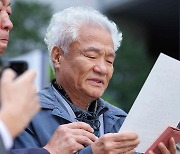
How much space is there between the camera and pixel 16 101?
906 millimetres

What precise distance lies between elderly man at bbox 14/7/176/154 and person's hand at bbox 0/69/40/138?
23.1 inches

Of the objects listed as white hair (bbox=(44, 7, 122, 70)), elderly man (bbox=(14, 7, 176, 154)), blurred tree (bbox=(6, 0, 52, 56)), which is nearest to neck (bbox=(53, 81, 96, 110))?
elderly man (bbox=(14, 7, 176, 154))

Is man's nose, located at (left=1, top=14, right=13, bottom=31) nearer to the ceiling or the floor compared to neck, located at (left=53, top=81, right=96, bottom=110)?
nearer to the ceiling

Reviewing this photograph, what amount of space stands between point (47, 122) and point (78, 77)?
18 cm

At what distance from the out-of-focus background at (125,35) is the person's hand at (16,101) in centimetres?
605

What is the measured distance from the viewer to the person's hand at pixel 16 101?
0.90 meters

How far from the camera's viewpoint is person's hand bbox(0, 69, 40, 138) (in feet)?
2.95

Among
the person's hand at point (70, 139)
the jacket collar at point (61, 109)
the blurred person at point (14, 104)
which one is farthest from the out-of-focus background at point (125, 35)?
the blurred person at point (14, 104)

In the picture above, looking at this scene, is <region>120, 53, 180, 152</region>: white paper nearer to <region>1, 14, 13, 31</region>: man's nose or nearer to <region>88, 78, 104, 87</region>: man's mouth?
<region>88, 78, 104, 87</region>: man's mouth

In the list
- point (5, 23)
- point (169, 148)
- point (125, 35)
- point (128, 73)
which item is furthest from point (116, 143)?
point (125, 35)

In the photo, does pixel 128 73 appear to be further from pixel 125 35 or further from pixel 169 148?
pixel 169 148

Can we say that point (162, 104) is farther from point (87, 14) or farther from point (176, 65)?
point (87, 14)

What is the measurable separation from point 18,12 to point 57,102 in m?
6.95

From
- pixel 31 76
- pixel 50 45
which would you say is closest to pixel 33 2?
pixel 50 45
